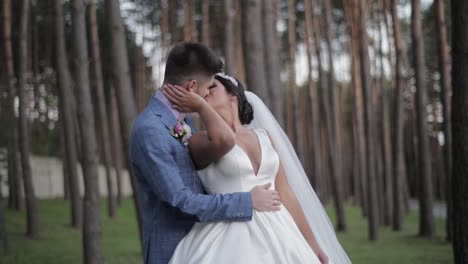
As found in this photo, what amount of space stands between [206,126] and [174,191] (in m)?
0.34

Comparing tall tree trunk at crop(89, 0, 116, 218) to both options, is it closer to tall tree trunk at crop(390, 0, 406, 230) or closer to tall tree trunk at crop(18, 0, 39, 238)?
tall tree trunk at crop(18, 0, 39, 238)

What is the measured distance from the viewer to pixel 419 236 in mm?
15875

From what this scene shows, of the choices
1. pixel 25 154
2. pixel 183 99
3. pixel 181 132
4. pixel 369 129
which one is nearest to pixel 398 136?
pixel 369 129

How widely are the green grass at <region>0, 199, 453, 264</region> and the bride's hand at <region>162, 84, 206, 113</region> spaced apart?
27.6 ft

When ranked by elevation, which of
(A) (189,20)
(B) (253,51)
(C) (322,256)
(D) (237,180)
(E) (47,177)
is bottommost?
(E) (47,177)

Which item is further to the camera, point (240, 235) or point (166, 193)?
point (240, 235)

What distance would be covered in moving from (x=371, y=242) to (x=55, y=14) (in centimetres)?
848

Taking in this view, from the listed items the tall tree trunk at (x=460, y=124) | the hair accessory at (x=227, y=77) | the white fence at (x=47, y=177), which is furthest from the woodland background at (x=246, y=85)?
the hair accessory at (x=227, y=77)

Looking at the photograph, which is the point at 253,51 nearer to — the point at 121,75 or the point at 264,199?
the point at 121,75

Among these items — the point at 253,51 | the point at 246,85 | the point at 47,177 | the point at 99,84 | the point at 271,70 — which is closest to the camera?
the point at 253,51

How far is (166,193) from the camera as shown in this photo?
123 inches

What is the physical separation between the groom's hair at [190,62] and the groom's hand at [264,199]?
2.03 feet

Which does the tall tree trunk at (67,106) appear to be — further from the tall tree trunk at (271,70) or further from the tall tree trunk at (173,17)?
the tall tree trunk at (173,17)

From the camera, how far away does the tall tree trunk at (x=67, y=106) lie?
13.5 meters
